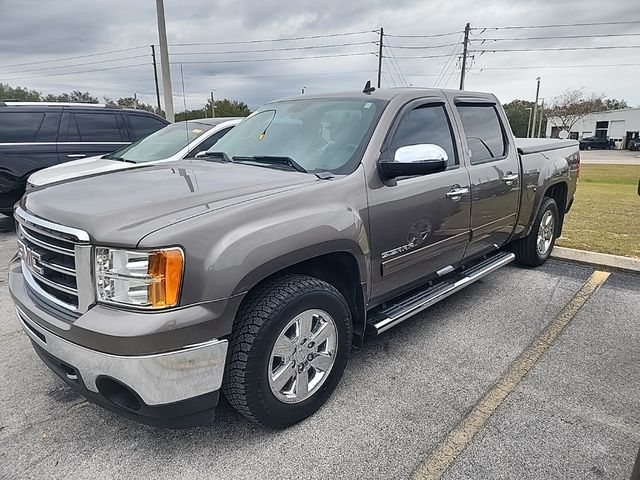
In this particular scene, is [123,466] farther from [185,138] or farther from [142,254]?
[185,138]

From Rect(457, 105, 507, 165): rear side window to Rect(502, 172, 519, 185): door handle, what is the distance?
0.60 ft

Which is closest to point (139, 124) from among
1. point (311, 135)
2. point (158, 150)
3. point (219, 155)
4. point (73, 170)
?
point (158, 150)

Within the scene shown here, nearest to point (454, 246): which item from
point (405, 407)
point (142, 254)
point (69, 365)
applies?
point (405, 407)

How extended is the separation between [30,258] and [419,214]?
2322mm

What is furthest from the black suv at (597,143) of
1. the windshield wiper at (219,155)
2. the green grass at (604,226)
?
the windshield wiper at (219,155)

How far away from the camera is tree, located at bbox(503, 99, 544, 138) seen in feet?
218

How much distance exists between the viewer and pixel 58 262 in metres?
2.22

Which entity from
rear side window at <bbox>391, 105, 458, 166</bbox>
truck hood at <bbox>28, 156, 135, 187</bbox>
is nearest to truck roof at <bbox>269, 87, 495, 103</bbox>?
rear side window at <bbox>391, 105, 458, 166</bbox>

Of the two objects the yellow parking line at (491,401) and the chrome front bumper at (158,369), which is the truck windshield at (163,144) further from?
the yellow parking line at (491,401)

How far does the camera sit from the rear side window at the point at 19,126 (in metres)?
7.06

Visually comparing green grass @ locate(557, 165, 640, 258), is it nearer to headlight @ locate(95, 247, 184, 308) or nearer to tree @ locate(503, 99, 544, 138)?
headlight @ locate(95, 247, 184, 308)

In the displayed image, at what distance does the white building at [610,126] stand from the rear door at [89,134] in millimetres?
62920

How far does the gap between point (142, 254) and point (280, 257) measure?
0.64 metres

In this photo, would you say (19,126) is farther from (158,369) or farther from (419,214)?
(158,369)
